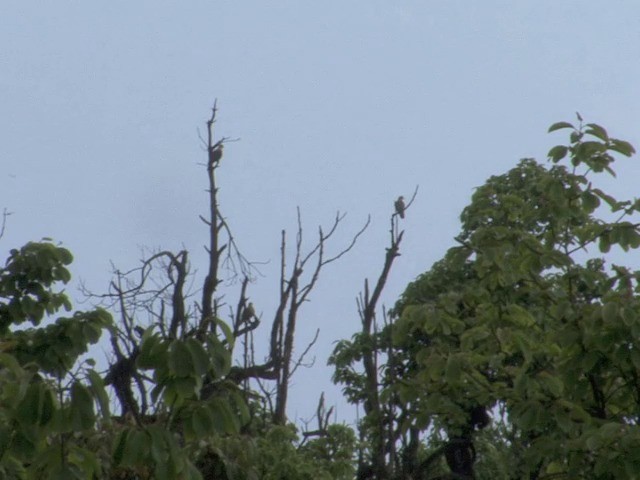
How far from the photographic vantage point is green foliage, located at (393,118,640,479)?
5410mm

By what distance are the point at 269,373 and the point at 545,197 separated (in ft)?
14.0

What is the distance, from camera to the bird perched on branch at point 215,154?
10.6 m

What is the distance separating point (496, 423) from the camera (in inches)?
579

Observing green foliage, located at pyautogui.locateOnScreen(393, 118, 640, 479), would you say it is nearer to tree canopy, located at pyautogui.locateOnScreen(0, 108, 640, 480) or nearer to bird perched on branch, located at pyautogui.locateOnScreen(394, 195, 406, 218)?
tree canopy, located at pyautogui.locateOnScreen(0, 108, 640, 480)

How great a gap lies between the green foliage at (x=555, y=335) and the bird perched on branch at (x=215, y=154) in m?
4.16

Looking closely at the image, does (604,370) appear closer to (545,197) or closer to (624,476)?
(624,476)

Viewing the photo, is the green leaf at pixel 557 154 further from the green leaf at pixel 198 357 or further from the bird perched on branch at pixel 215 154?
the bird perched on branch at pixel 215 154

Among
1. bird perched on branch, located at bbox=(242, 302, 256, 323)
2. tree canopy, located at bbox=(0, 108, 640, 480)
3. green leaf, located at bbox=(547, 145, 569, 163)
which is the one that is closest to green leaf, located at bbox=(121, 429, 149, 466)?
tree canopy, located at bbox=(0, 108, 640, 480)

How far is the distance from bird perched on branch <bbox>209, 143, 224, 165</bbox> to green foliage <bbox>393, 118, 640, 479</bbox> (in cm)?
416

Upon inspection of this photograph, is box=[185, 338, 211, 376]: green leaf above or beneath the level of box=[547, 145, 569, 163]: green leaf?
beneath

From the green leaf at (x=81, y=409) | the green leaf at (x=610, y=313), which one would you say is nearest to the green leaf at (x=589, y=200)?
the green leaf at (x=610, y=313)

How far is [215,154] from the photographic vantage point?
35.1ft

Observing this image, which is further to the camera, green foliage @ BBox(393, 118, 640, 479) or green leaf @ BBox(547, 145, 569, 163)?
green leaf @ BBox(547, 145, 569, 163)

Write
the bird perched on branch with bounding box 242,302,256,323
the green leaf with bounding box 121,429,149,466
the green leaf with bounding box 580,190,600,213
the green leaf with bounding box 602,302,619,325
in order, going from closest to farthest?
the green leaf with bounding box 121,429,149,466
the green leaf with bounding box 602,302,619,325
the green leaf with bounding box 580,190,600,213
the bird perched on branch with bounding box 242,302,256,323
